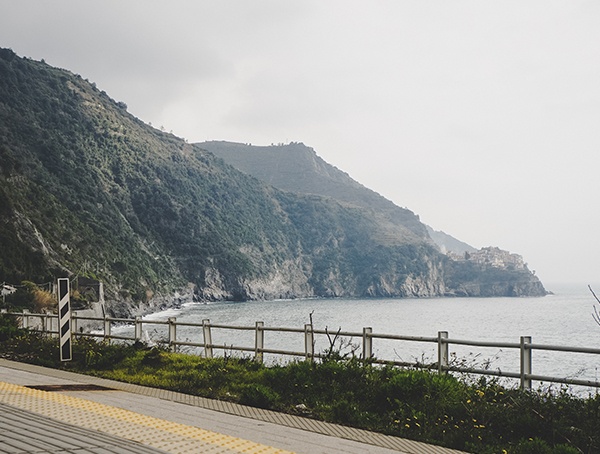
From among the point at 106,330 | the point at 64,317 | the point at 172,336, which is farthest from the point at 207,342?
the point at 64,317

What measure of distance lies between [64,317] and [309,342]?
17.3ft

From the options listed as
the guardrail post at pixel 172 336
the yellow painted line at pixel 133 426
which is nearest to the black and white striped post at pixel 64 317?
the guardrail post at pixel 172 336

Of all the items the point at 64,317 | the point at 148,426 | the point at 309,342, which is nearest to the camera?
the point at 148,426

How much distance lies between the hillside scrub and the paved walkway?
603 millimetres

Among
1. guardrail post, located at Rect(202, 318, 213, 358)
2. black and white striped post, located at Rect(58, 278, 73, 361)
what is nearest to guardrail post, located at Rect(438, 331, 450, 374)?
guardrail post, located at Rect(202, 318, 213, 358)

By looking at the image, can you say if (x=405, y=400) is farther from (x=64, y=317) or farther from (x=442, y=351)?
(x=64, y=317)

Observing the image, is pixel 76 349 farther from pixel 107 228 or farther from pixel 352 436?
pixel 107 228

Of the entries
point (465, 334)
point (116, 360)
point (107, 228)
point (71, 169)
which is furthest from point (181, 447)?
point (71, 169)

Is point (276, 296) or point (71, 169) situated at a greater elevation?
point (71, 169)

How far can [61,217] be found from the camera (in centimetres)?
10219

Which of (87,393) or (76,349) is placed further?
(76,349)

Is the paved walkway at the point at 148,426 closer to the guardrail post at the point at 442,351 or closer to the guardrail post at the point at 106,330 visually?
the guardrail post at the point at 442,351

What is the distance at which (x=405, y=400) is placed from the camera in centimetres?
944

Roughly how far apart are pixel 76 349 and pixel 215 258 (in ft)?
488
